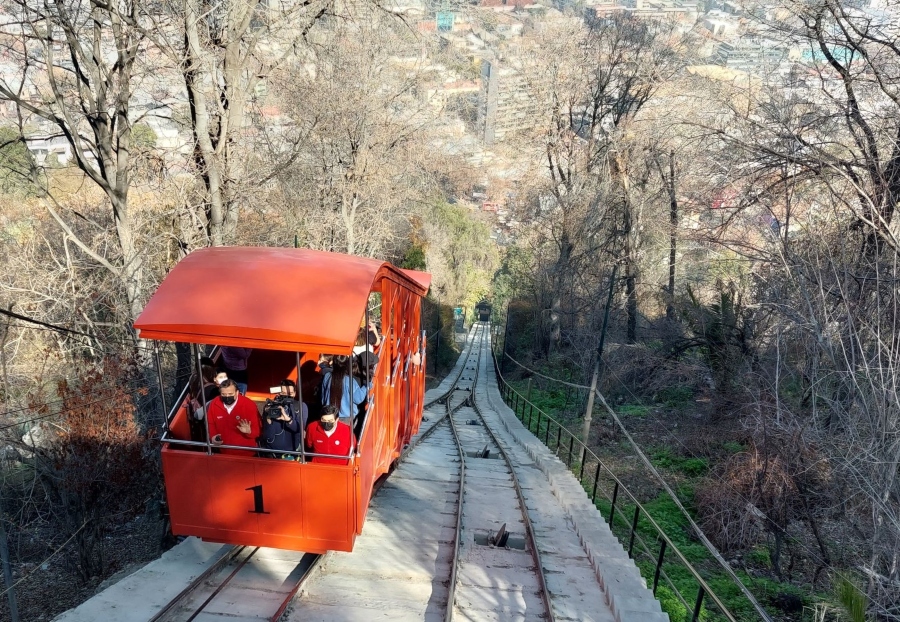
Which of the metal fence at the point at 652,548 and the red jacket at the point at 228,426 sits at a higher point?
the red jacket at the point at 228,426

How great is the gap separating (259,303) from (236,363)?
66.0 inches

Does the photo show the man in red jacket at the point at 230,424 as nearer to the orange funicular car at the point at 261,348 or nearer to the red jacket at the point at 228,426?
the red jacket at the point at 228,426

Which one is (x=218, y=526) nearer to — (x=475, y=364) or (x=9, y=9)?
(x=9, y=9)

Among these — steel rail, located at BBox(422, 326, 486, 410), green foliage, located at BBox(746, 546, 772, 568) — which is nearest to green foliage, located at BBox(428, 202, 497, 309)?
steel rail, located at BBox(422, 326, 486, 410)

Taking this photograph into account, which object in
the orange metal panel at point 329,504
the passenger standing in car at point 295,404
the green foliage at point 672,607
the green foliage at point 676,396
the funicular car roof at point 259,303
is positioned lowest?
the green foliage at point 672,607

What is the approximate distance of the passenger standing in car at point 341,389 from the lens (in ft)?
20.7

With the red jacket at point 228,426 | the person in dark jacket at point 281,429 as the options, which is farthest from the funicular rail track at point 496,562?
the red jacket at point 228,426

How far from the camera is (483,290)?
2633 inches

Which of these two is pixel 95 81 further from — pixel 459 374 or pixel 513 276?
pixel 513 276

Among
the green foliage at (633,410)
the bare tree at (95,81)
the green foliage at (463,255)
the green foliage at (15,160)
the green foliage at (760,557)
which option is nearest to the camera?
the bare tree at (95,81)

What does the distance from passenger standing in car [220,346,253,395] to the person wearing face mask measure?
1366 millimetres

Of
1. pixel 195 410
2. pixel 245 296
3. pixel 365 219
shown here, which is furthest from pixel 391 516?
pixel 365 219

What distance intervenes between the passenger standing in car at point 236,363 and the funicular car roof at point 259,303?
1.19 meters

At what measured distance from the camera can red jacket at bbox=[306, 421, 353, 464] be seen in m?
5.84
